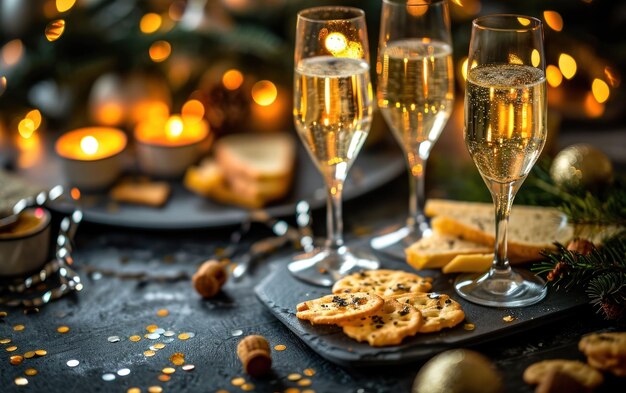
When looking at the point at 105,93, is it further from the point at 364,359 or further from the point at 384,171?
the point at 364,359

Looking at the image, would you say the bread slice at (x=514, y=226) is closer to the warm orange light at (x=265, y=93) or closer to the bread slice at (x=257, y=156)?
the bread slice at (x=257, y=156)

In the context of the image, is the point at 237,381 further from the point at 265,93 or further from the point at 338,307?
the point at 265,93

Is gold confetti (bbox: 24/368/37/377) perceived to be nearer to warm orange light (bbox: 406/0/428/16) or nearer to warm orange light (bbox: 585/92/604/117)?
warm orange light (bbox: 406/0/428/16)

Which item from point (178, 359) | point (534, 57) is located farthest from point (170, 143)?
point (534, 57)

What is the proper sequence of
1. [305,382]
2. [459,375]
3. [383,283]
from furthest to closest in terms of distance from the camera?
[383,283] < [305,382] < [459,375]

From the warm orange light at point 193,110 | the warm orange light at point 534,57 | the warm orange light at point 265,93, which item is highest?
the warm orange light at point 534,57

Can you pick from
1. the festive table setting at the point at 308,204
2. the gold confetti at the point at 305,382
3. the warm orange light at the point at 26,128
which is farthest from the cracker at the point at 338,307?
the warm orange light at the point at 26,128
